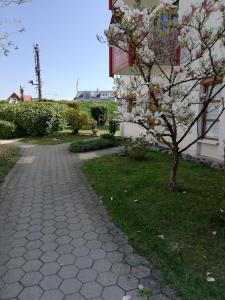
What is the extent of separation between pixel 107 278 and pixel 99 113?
2318cm

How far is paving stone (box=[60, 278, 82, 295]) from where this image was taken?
3.20 m

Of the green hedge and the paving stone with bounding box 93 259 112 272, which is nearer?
the paving stone with bounding box 93 259 112 272

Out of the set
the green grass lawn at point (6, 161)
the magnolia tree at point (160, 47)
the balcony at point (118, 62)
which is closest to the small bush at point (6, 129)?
the green grass lawn at point (6, 161)

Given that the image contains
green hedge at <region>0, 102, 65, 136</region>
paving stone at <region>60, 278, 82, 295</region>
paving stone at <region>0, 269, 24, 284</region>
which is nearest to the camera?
paving stone at <region>60, 278, 82, 295</region>

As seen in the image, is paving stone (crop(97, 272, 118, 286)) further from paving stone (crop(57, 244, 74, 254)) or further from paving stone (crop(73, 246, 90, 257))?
paving stone (crop(57, 244, 74, 254))

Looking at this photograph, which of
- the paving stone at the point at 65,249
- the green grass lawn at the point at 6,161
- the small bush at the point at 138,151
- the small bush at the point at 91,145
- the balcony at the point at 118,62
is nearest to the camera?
the paving stone at the point at 65,249

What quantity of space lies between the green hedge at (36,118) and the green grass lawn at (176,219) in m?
11.4

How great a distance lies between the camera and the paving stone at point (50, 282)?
10.8 feet

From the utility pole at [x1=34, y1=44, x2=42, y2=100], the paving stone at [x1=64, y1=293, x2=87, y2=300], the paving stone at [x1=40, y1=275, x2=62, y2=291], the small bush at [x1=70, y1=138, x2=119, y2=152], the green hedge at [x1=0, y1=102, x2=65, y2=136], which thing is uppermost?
the utility pole at [x1=34, y1=44, x2=42, y2=100]

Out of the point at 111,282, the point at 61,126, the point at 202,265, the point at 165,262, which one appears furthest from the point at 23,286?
the point at 61,126

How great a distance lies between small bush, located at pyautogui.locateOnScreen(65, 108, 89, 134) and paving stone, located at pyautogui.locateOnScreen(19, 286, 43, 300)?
15.8 meters

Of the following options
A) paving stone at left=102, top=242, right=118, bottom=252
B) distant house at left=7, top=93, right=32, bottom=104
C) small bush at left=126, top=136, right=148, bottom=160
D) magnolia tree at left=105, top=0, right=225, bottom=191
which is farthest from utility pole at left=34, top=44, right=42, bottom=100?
paving stone at left=102, top=242, right=118, bottom=252

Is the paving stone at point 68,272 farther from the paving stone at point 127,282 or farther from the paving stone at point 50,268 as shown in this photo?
the paving stone at point 127,282

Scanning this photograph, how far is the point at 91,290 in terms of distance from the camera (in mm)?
3211
